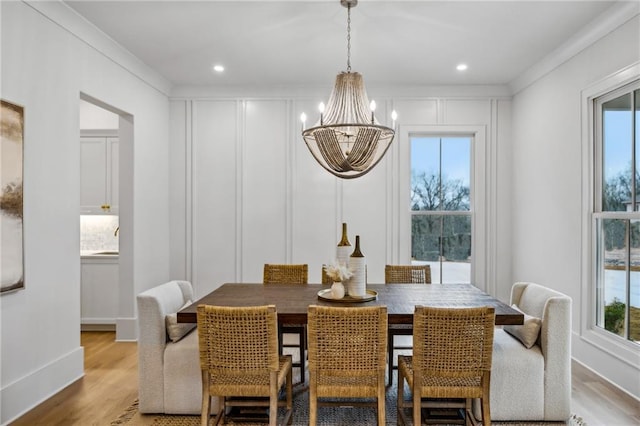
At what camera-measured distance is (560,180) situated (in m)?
4.11

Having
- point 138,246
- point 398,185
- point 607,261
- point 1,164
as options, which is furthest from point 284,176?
point 607,261

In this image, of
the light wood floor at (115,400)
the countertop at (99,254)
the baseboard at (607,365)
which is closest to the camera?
the light wood floor at (115,400)

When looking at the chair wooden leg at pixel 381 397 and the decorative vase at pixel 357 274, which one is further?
the decorative vase at pixel 357 274

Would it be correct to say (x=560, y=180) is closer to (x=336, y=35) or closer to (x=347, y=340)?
(x=336, y=35)

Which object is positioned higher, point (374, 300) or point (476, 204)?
point (476, 204)

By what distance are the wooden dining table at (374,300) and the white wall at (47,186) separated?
A: 3.73ft

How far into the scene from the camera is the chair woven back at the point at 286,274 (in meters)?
3.88

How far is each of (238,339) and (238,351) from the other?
0.23ft

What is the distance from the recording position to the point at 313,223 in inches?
208

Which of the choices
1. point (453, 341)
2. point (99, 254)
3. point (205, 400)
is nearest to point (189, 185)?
point (99, 254)

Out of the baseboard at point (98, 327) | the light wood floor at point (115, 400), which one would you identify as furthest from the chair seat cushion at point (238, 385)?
the baseboard at point (98, 327)

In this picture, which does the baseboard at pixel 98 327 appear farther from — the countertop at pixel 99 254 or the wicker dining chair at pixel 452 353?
the wicker dining chair at pixel 452 353

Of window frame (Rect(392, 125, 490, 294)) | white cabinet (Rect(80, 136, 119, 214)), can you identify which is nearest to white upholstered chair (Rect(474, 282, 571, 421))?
window frame (Rect(392, 125, 490, 294))

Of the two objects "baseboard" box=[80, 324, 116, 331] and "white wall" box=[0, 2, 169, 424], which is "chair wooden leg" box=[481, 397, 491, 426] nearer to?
"white wall" box=[0, 2, 169, 424]
